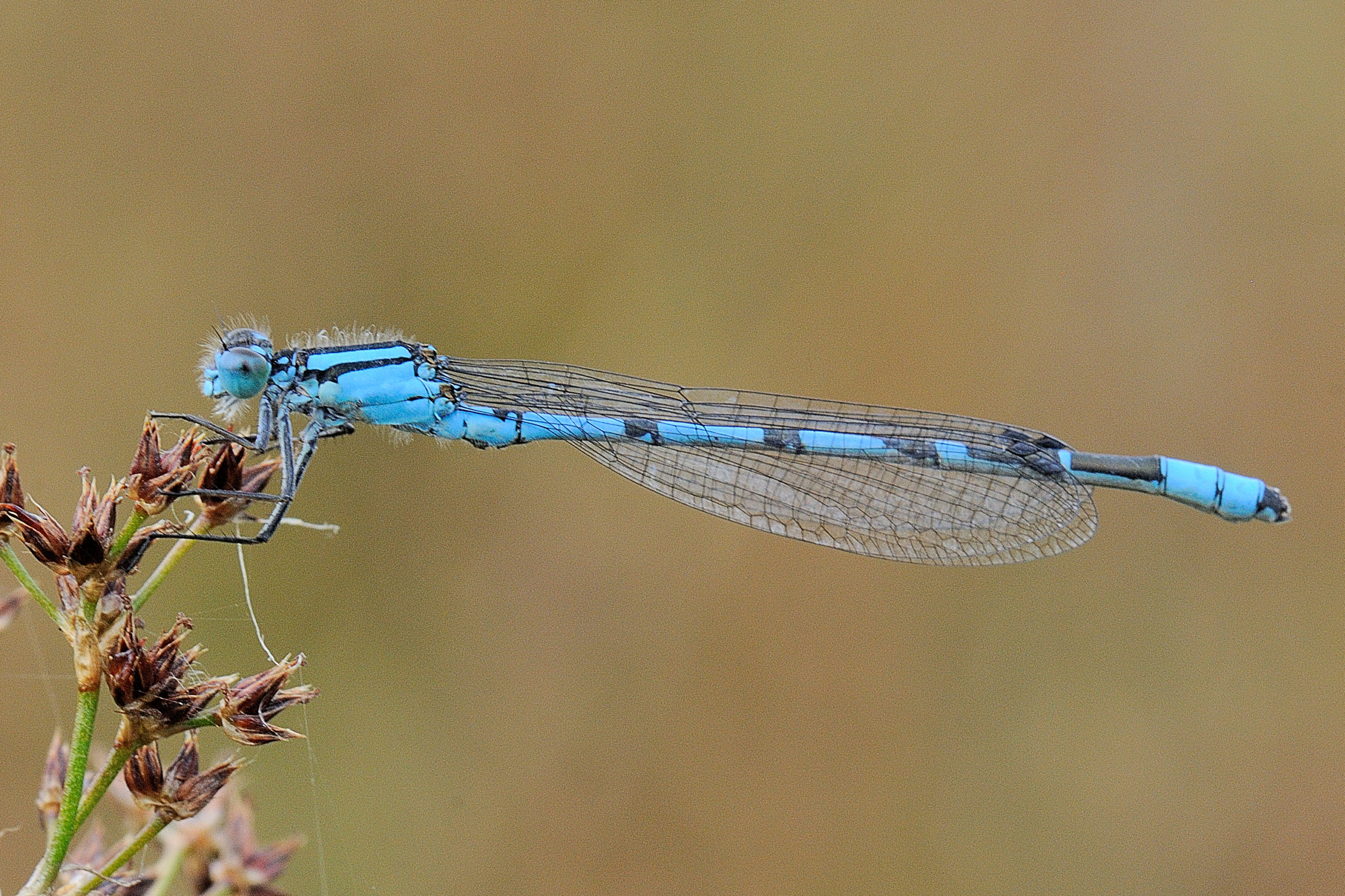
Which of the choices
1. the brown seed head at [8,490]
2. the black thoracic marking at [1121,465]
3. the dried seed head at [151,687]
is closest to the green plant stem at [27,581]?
the brown seed head at [8,490]

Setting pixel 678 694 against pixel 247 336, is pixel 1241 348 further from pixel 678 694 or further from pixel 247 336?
pixel 247 336

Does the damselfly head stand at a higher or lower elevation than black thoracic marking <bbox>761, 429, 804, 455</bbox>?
lower

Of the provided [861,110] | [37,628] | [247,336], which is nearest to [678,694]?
[247,336]

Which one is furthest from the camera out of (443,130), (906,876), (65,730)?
(443,130)

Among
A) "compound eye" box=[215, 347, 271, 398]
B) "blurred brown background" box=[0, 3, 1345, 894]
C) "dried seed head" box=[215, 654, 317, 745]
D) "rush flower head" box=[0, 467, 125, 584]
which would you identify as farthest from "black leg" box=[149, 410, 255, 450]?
"blurred brown background" box=[0, 3, 1345, 894]

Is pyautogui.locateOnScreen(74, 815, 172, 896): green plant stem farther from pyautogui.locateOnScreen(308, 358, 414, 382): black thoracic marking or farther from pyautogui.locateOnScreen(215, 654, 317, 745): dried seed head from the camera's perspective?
pyautogui.locateOnScreen(308, 358, 414, 382): black thoracic marking

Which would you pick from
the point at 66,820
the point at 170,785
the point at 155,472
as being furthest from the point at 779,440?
the point at 66,820

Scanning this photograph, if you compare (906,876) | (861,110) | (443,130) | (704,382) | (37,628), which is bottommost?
(906,876)
